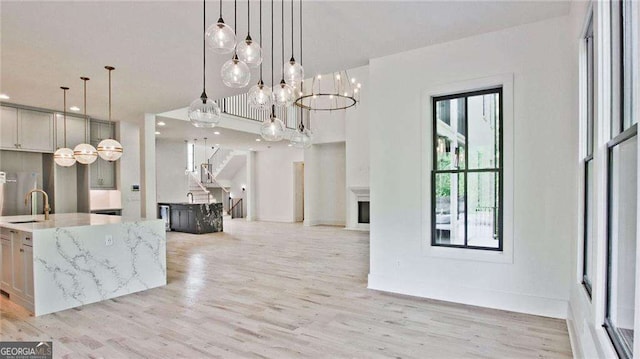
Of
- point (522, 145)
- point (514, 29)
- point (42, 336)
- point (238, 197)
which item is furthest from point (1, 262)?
point (238, 197)

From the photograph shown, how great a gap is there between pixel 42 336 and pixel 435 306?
397 cm

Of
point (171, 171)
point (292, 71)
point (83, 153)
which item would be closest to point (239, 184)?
point (171, 171)

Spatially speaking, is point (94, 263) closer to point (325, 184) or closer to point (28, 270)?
point (28, 270)

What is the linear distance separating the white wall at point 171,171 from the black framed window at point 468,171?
9.82m

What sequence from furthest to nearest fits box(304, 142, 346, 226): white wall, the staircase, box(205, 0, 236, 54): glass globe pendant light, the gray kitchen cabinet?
the staircase < box(304, 142, 346, 226): white wall < the gray kitchen cabinet < box(205, 0, 236, 54): glass globe pendant light

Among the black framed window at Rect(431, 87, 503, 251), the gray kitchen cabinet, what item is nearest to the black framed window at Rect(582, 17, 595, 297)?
the black framed window at Rect(431, 87, 503, 251)

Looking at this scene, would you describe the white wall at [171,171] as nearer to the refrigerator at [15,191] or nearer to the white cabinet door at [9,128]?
the refrigerator at [15,191]

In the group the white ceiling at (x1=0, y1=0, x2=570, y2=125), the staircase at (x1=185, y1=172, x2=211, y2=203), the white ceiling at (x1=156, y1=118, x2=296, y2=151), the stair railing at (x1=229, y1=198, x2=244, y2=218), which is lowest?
the stair railing at (x1=229, y1=198, x2=244, y2=218)

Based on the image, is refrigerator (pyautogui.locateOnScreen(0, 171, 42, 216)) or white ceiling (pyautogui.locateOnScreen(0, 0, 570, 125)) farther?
refrigerator (pyautogui.locateOnScreen(0, 171, 42, 216))

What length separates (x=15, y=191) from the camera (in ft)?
22.4

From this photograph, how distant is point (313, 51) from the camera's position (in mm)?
4336

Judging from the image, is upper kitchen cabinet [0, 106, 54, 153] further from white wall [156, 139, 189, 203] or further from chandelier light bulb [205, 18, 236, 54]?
chandelier light bulb [205, 18, 236, 54]

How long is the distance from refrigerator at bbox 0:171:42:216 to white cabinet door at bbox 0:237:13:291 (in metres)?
3.00

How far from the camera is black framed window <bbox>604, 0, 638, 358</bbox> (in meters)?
1.69
